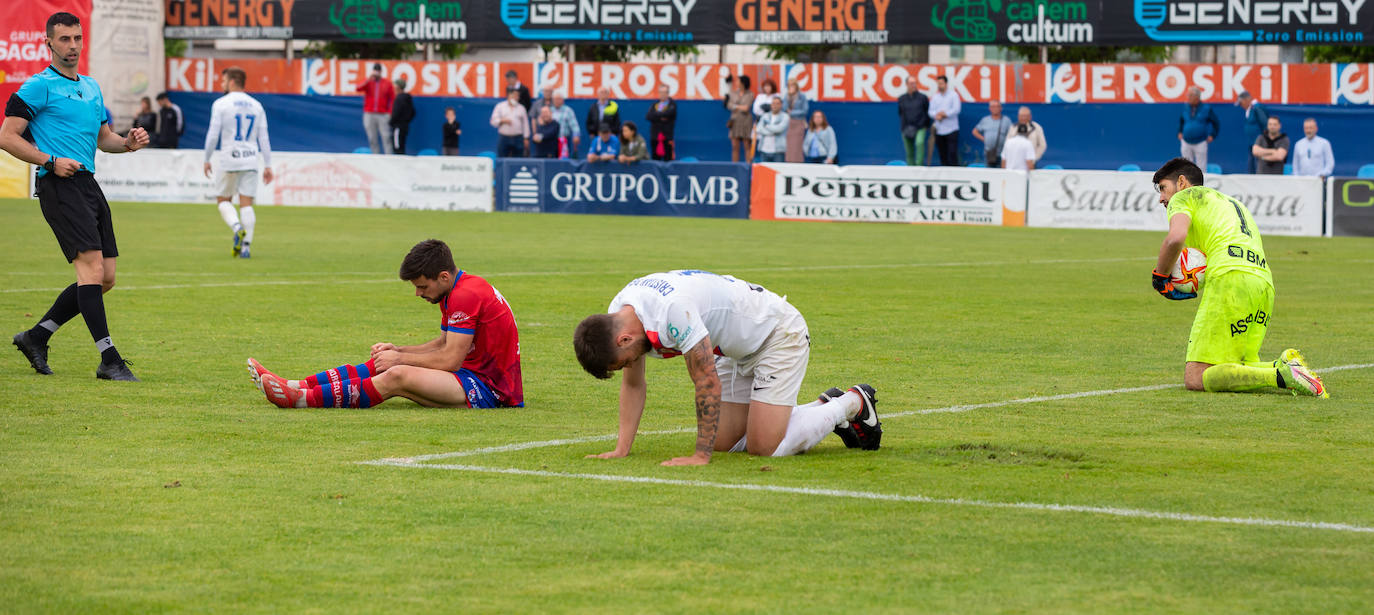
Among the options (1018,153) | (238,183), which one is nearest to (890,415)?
(238,183)

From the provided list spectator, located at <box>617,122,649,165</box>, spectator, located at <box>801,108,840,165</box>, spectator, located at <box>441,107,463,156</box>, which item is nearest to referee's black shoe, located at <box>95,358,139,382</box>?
spectator, located at <box>617,122,649,165</box>

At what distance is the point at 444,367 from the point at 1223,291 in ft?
15.9

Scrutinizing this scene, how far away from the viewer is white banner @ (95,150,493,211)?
35.4 meters

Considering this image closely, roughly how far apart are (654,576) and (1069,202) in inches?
1054

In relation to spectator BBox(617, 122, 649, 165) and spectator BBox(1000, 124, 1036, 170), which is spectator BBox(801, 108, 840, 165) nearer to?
spectator BBox(617, 122, 649, 165)

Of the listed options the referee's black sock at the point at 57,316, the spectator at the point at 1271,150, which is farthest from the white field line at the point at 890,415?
the spectator at the point at 1271,150

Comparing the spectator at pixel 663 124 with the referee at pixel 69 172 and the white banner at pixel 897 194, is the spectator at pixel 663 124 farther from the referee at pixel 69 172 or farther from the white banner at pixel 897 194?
the referee at pixel 69 172

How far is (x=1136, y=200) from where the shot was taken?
30.8m

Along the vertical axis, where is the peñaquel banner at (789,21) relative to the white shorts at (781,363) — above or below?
above

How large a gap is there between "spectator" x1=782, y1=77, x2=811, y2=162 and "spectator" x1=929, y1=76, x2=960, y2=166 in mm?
2563

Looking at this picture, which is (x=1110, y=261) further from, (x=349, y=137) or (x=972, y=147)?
(x=349, y=137)

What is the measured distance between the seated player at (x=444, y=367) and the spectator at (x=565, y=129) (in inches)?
1098

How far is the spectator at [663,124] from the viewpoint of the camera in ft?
120

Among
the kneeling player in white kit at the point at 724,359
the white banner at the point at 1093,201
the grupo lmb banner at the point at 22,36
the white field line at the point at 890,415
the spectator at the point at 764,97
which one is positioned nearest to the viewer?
the kneeling player in white kit at the point at 724,359
